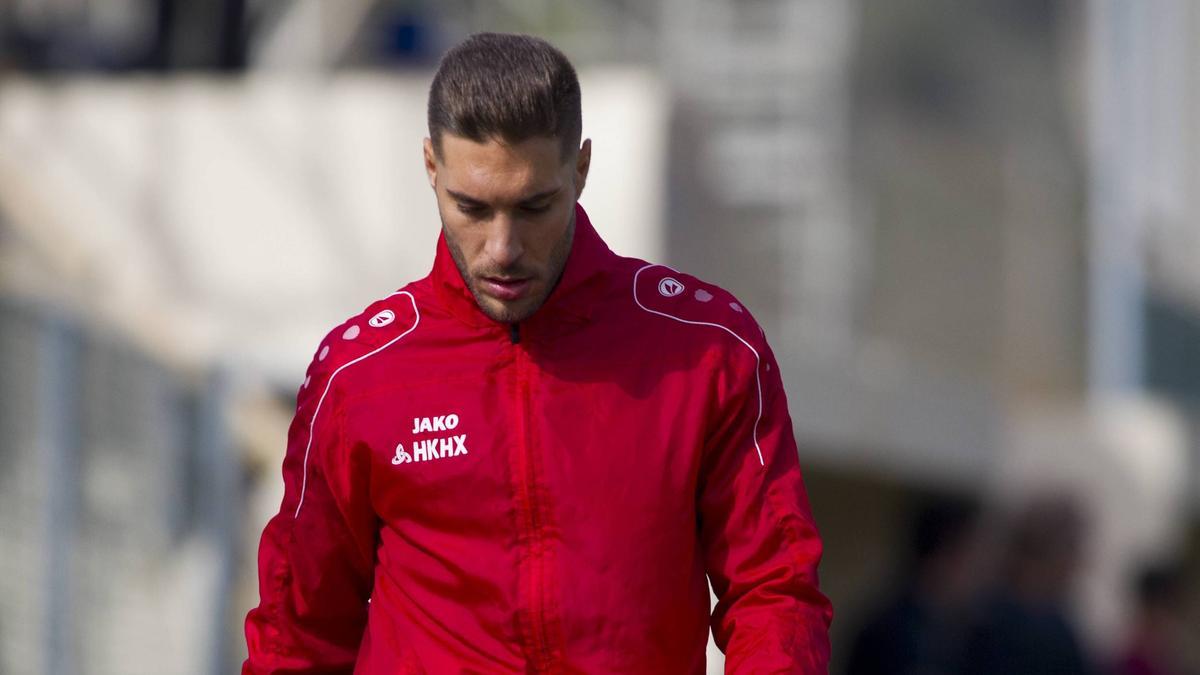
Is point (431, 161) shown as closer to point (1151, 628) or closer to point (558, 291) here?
point (558, 291)

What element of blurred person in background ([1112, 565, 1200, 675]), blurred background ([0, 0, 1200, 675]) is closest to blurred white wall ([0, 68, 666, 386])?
blurred background ([0, 0, 1200, 675])

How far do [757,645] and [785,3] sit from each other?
8429 millimetres

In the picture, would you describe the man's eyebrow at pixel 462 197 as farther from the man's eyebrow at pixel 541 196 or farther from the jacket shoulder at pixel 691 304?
the jacket shoulder at pixel 691 304

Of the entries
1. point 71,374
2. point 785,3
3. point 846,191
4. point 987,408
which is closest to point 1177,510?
point 987,408

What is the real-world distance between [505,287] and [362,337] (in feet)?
0.90

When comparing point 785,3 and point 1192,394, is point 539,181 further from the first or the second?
point 1192,394

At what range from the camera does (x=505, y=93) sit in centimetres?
299

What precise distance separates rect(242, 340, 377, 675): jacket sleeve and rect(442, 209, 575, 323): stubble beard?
10.6 inches

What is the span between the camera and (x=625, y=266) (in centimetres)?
326

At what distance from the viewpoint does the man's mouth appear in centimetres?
307

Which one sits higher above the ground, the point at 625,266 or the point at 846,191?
the point at 625,266

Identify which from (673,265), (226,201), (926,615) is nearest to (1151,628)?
(926,615)

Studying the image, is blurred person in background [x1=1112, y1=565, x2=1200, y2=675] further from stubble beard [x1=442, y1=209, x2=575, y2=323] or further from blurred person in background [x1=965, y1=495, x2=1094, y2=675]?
stubble beard [x1=442, y1=209, x2=575, y2=323]

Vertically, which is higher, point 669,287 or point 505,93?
point 505,93
